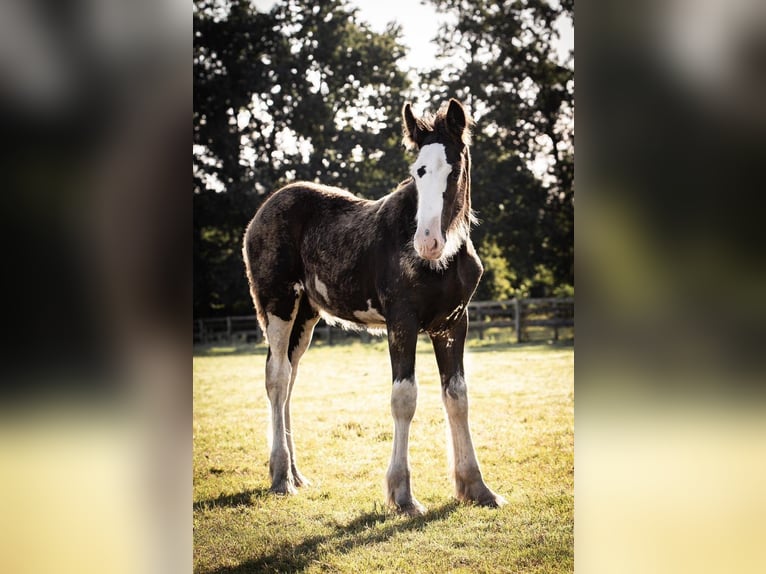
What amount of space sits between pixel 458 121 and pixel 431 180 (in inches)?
14.1

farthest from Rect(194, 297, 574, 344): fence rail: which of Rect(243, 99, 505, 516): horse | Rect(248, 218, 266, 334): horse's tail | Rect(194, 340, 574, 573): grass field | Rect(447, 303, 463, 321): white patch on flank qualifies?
Rect(447, 303, 463, 321): white patch on flank

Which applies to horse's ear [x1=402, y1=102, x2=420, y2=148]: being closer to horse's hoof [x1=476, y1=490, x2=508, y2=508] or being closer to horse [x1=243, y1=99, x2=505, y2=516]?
horse [x1=243, y1=99, x2=505, y2=516]

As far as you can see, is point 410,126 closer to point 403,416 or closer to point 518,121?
point 403,416

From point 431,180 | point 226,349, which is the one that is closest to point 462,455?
point 431,180

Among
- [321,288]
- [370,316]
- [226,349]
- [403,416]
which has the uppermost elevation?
[321,288]

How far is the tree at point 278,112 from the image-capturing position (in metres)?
6.55

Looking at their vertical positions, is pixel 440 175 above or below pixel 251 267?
above

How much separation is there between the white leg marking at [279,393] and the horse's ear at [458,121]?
1616 mm

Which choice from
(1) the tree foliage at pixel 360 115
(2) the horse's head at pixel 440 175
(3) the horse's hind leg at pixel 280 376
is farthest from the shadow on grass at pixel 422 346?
(2) the horse's head at pixel 440 175

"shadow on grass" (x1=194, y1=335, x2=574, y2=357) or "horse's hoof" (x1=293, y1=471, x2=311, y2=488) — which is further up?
"shadow on grass" (x1=194, y1=335, x2=574, y2=357)

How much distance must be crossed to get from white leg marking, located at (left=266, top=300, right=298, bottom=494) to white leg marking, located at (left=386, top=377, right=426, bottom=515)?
844 mm

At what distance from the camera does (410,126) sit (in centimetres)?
327

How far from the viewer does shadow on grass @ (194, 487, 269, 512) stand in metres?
→ 3.67
